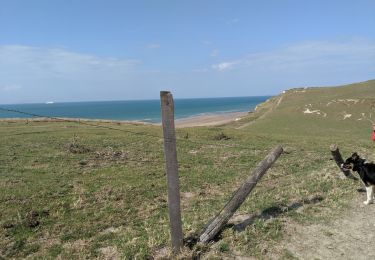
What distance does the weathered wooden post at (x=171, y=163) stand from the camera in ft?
22.9

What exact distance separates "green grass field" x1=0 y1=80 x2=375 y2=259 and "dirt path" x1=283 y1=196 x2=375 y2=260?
38cm

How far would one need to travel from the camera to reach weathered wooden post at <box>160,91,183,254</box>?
6.97 metres

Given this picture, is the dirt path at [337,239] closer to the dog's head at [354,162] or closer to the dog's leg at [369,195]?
the dog's leg at [369,195]

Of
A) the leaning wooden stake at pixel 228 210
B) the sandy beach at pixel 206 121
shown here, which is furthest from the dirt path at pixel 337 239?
the sandy beach at pixel 206 121

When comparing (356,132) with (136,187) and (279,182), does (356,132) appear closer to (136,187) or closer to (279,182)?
(279,182)

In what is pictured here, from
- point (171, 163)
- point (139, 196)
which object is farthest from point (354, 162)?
point (139, 196)

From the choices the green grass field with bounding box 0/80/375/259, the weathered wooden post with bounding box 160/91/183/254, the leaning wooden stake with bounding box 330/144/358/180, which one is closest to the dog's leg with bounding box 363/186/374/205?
the green grass field with bounding box 0/80/375/259

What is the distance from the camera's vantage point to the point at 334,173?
14422 mm

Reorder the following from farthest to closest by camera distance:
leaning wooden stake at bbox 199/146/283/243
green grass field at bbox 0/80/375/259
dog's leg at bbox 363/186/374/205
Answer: dog's leg at bbox 363/186/374/205
green grass field at bbox 0/80/375/259
leaning wooden stake at bbox 199/146/283/243

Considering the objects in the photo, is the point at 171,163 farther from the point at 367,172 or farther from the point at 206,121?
the point at 206,121

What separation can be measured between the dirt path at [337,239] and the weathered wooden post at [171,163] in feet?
7.37

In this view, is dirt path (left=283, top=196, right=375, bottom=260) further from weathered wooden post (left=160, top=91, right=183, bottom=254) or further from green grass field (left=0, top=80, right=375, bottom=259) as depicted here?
weathered wooden post (left=160, top=91, right=183, bottom=254)

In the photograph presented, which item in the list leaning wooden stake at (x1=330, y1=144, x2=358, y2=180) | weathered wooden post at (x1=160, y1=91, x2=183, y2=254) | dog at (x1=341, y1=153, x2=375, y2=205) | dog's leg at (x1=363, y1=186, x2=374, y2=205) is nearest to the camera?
weathered wooden post at (x1=160, y1=91, x2=183, y2=254)

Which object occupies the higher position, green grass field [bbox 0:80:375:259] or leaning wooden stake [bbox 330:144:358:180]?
leaning wooden stake [bbox 330:144:358:180]
